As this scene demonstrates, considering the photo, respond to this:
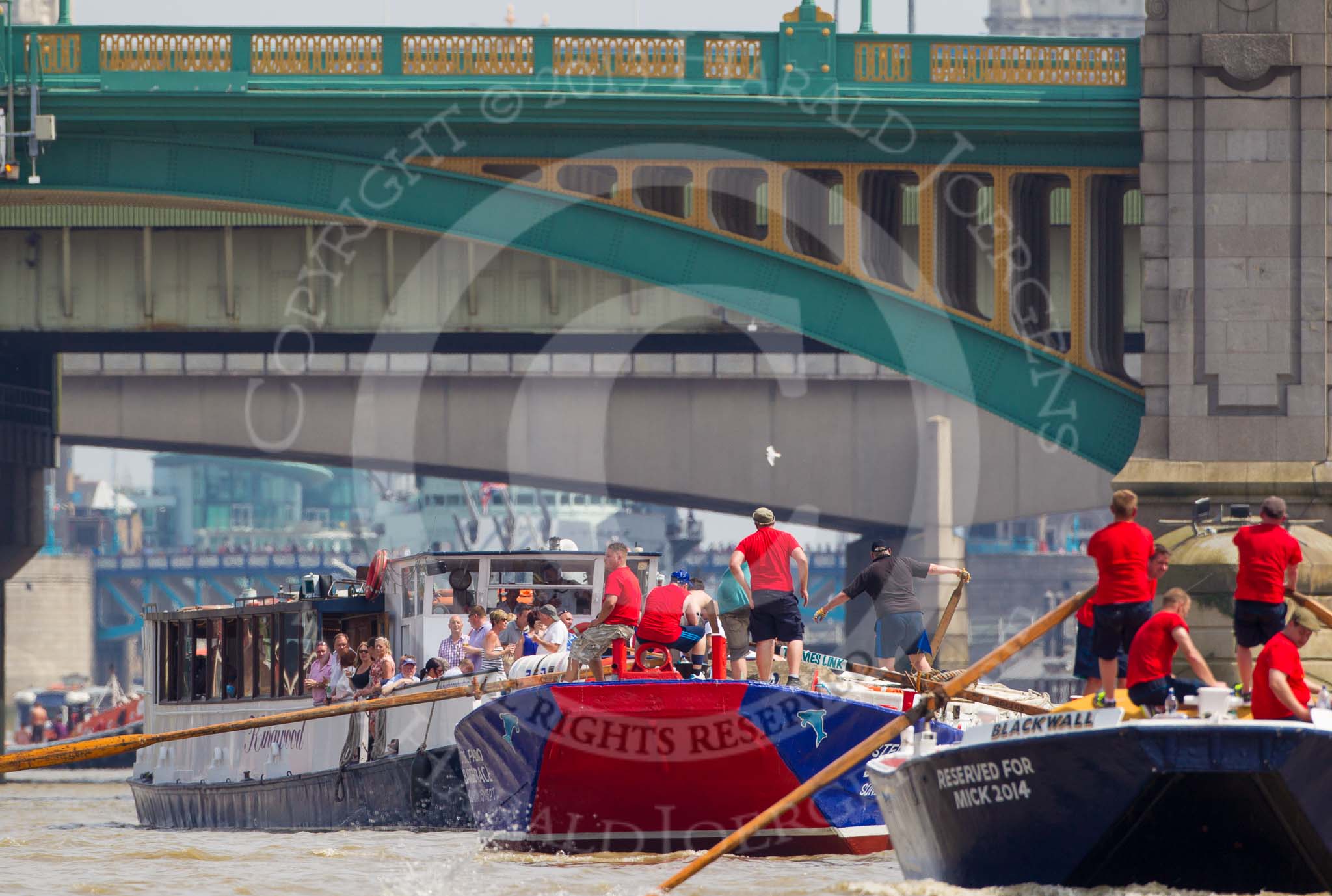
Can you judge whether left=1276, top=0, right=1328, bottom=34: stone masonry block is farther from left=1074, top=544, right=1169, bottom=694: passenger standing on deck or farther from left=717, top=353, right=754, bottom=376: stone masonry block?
left=717, top=353, right=754, bottom=376: stone masonry block

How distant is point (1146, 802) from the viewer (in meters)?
15.7

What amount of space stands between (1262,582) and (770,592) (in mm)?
5440

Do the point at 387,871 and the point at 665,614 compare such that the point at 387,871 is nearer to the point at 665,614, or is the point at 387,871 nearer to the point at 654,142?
the point at 665,614

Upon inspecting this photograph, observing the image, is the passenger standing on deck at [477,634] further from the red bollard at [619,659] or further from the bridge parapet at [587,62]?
the bridge parapet at [587,62]

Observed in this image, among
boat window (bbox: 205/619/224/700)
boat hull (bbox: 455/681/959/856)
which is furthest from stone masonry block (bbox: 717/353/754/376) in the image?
boat hull (bbox: 455/681/959/856)

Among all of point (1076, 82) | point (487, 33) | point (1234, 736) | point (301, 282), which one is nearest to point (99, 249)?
point (301, 282)

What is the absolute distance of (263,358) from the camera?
53.8 metres

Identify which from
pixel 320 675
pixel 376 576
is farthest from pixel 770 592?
pixel 320 675

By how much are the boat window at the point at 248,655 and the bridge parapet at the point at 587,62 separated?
8.33 metres

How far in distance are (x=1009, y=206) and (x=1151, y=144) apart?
306 cm

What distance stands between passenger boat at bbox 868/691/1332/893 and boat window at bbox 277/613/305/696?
52.4 ft

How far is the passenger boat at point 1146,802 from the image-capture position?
15.2 m

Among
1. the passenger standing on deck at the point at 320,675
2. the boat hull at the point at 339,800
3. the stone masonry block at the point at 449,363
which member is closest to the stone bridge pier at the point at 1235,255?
the passenger standing on deck at the point at 320,675

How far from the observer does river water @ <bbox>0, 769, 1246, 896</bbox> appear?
19312 mm
